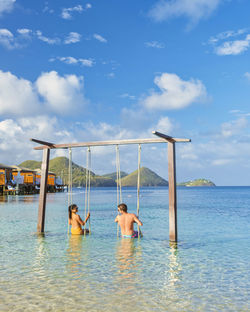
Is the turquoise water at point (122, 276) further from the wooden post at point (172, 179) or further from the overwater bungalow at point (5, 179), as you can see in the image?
the overwater bungalow at point (5, 179)

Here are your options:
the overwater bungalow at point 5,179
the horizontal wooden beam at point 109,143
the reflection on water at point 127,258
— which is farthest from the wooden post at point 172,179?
the overwater bungalow at point 5,179

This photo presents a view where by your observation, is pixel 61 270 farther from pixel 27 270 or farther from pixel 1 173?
pixel 1 173

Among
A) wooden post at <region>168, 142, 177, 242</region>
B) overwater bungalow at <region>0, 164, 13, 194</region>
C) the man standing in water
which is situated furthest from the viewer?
overwater bungalow at <region>0, 164, 13, 194</region>

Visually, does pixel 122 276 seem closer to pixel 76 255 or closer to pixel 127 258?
pixel 127 258

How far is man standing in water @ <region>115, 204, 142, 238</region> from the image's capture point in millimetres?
10219

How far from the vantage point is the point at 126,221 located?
1048cm

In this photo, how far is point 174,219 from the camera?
9898 millimetres

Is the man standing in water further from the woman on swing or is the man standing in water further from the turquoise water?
the woman on swing

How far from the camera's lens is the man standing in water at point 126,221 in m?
10.2

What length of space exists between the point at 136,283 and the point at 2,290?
2.33m

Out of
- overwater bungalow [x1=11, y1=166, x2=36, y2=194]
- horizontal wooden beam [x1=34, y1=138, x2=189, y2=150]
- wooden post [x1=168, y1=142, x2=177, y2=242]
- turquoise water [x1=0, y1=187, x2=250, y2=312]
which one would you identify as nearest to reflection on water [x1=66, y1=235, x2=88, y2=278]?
turquoise water [x1=0, y1=187, x2=250, y2=312]

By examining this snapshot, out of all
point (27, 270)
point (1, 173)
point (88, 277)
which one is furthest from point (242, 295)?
point (1, 173)

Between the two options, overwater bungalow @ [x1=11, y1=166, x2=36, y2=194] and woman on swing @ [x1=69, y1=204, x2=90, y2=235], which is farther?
overwater bungalow @ [x1=11, y1=166, x2=36, y2=194]

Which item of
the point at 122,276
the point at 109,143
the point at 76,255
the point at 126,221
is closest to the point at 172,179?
the point at 126,221
